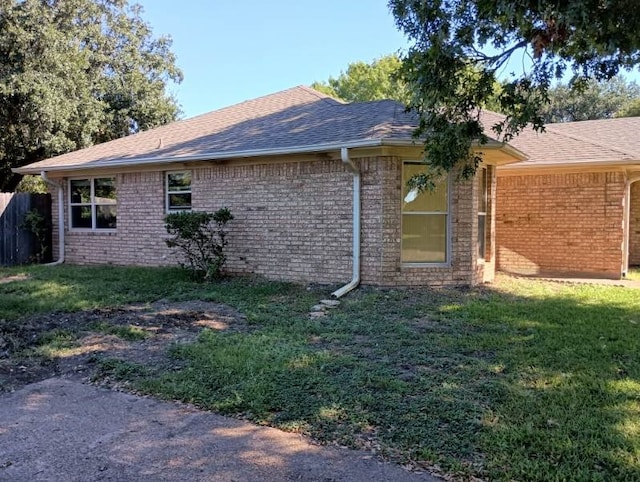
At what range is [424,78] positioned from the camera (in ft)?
17.0

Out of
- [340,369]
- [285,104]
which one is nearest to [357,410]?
[340,369]

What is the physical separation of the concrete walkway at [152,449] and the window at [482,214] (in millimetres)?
7805

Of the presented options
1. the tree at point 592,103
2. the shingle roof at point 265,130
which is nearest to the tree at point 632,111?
the tree at point 592,103

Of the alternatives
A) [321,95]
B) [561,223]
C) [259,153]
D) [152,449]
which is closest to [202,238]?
[259,153]

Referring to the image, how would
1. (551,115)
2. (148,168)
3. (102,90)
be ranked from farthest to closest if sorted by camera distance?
(551,115)
(102,90)
(148,168)

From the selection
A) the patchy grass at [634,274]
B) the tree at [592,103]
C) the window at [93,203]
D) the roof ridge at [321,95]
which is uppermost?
the tree at [592,103]

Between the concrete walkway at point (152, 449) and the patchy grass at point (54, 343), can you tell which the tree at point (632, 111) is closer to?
the patchy grass at point (54, 343)

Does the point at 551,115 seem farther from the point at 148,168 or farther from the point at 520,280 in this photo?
the point at 148,168

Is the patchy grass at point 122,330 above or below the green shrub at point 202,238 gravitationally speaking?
below

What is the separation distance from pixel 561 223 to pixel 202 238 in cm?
800

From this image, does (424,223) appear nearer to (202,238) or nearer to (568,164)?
(568,164)

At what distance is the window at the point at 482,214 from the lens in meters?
10.6

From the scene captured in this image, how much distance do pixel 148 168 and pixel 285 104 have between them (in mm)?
3848

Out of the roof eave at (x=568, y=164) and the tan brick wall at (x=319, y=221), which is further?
the roof eave at (x=568, y=164)
